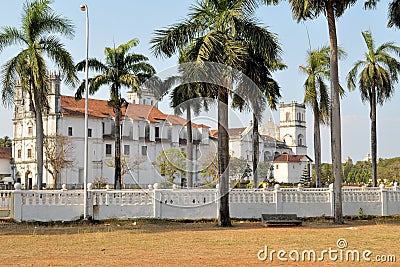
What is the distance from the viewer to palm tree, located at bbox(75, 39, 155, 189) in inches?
1093

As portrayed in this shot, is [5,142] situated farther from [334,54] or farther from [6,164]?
[334,54]

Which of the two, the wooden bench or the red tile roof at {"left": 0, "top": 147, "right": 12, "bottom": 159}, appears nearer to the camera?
the wooden bench

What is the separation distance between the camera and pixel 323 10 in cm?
2122

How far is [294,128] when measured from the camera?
110312mm

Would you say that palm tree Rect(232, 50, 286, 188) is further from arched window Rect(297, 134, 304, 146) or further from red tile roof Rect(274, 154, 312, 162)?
arched window Rect(297, 134, 304, 146)

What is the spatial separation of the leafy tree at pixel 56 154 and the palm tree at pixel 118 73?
3309 cm

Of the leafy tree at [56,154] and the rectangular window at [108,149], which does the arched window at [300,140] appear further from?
the leafy tree at [56,154]

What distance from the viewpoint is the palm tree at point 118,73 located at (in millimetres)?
27750

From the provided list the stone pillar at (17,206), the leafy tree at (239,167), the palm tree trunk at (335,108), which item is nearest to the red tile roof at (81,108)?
the leafy tree at (239,167)

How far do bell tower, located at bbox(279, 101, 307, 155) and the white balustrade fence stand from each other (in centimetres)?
8732

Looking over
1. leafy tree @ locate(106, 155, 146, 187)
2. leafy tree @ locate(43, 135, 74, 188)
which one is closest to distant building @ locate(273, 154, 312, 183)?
leafy tree @ locate(106, 155, 146, 187)

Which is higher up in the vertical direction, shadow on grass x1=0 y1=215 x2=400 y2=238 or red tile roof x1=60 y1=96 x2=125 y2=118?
red tile roof x1=60 y1=96 x2=125 y2=118

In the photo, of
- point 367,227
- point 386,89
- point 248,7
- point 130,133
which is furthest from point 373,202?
point 130,133

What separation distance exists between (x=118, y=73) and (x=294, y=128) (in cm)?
8527
